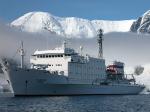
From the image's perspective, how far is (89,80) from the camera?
12775 cm

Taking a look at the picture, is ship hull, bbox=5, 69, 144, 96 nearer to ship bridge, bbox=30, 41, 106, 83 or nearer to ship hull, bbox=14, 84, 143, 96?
ship hull, bbox=14, 84, 143, 96

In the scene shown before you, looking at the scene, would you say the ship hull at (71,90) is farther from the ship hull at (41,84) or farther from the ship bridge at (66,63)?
the ship bridge at (66,63)

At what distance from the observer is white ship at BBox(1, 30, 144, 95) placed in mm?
110875

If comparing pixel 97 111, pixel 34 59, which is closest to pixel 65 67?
pixel 34 59

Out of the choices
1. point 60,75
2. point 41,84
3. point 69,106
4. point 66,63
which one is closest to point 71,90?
point 60,75

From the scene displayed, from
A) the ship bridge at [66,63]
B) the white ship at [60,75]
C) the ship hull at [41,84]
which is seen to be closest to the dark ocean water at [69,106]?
the ship hull at [41,84]

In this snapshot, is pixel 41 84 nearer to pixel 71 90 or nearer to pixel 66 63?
pixel 71 90

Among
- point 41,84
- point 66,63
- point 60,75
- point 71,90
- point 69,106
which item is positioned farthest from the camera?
point 66,63

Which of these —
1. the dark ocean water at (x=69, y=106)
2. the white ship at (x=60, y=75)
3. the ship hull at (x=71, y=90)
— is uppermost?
the white ship at (x=60, y=75)

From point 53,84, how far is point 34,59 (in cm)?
1415

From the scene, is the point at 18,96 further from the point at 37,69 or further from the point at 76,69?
the point at 76,69

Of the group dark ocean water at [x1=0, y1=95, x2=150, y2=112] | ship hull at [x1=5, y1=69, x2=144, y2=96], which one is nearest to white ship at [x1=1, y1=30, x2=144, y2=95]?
ship hull at [x1=5, y1=69, x2=144, y2=96]

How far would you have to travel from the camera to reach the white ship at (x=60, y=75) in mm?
110875

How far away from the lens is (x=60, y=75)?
116m
